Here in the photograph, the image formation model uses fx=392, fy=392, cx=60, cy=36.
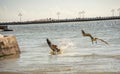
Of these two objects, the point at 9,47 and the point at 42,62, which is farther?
the point at 9,47

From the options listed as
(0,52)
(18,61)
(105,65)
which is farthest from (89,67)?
(0,52)

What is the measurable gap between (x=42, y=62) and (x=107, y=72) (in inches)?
155

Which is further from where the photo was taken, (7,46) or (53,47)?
(53,47)

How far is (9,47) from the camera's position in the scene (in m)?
17.7

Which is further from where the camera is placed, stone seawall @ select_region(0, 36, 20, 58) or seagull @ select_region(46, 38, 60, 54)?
seagull @ select_region(46, 38, 60, 54)

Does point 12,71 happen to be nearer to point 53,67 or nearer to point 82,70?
point 53,67

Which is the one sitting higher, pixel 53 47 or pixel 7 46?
pixel 7 46

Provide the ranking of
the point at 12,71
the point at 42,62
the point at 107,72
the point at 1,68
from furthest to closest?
the point at 42,62 < the point at 1,68 < the point at 12,71 < the point at 107,72

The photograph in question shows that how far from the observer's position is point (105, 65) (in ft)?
45.2

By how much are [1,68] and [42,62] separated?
2.08 metres

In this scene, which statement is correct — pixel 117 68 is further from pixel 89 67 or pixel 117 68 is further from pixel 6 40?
pixel 6 40

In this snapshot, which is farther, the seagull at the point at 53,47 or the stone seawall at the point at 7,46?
the seagull at the point at 53,47

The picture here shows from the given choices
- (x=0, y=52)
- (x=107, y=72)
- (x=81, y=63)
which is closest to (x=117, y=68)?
(x=107, y=72)

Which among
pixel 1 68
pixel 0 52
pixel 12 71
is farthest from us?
pixel 0 52
